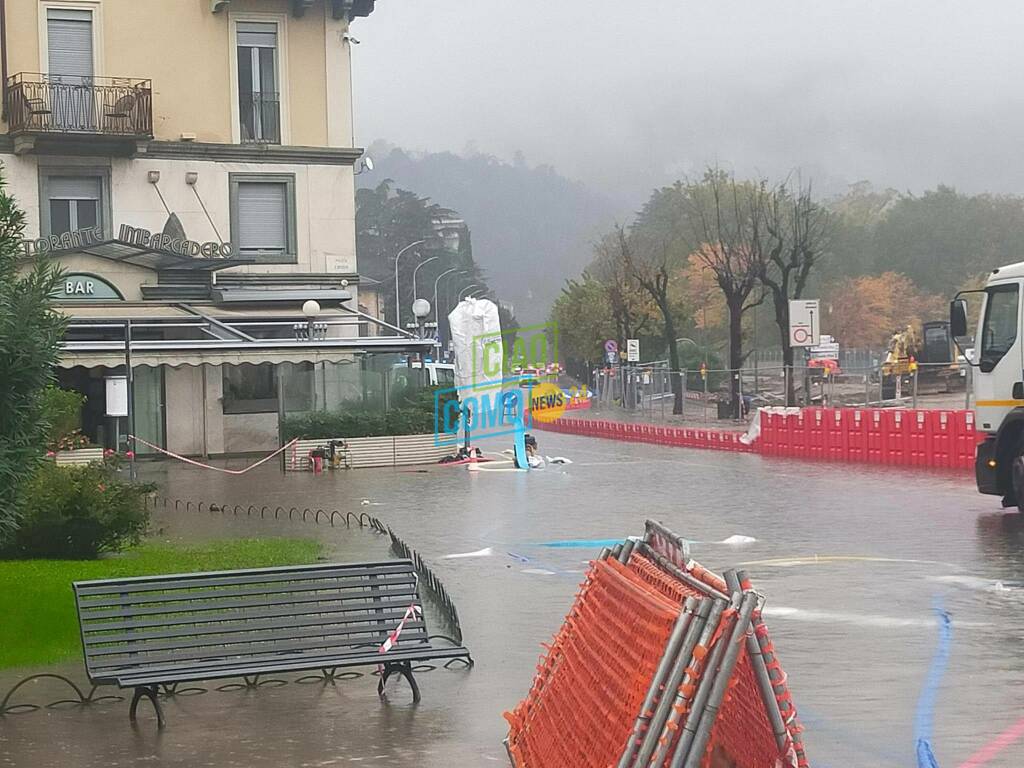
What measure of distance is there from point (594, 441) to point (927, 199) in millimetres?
113293

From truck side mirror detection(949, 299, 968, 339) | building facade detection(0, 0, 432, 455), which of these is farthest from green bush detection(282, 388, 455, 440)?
truck side mirror detection(949, 299, 968, 339)

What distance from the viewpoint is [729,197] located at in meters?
112

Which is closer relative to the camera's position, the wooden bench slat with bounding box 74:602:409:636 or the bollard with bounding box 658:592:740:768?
the bollard with bounding box 658:592:740:768

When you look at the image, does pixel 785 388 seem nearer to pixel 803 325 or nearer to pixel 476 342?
pixel 803 325

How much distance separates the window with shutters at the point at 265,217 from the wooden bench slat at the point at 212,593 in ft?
99.7

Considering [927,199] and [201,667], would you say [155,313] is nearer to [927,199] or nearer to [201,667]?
[201,667]

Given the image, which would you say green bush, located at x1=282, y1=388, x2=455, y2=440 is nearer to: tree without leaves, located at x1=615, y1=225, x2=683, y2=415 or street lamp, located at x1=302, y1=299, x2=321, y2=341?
street lamp, located at x1=302, y1=299, x2=321, y2=341

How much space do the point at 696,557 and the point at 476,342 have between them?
18.4 m

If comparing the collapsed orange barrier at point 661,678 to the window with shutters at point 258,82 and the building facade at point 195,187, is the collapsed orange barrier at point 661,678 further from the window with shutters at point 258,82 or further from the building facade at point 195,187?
the window with shutters at point 258,82

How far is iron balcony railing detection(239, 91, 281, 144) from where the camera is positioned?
1565 inches

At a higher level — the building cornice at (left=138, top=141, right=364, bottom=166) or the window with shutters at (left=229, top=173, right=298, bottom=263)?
the building cornice at (left=138, top=141, right=364, bottom=166)

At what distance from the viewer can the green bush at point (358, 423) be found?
35.0 meters

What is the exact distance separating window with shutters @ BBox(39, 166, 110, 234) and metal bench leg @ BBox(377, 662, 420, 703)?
101ft

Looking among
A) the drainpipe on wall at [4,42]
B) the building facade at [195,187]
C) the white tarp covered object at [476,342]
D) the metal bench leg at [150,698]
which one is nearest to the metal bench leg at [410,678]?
the metal bench leg at [150,698]
